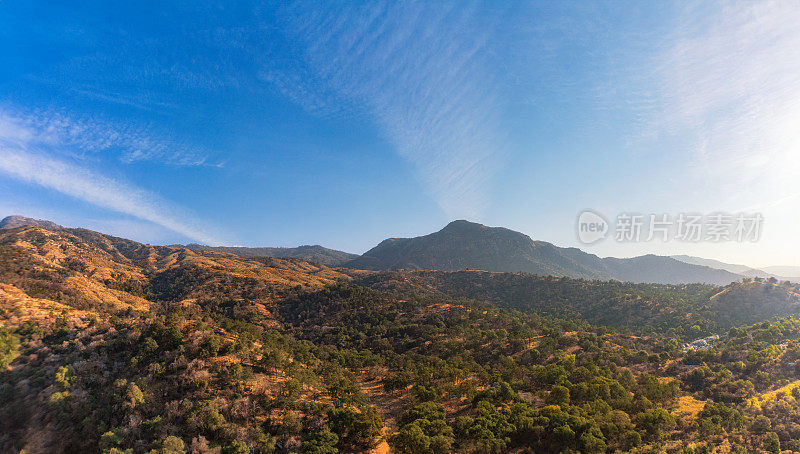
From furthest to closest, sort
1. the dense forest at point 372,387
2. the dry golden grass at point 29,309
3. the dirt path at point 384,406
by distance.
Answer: the dry golden grass at point 29,309 < the dirt path at point 384,406 < the dense forest at point 372,387

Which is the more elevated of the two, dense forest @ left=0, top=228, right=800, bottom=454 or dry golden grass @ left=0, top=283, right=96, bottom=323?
dry golden grass @ left=0, top=283, right=96, bottom=323

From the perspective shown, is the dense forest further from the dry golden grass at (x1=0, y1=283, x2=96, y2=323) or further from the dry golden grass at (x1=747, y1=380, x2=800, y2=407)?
the dry golden grass at (x1=747, y1=380, x2=800, y2=407)

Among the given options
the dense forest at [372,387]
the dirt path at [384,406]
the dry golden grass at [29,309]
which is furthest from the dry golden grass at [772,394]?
the dry golden grass at [29,309]

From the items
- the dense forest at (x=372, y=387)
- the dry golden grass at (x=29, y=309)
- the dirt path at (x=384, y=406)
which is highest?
the dry golden grass at (x=29, y=309)

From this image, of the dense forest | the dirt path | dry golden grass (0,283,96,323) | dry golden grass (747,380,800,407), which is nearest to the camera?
the dense forest

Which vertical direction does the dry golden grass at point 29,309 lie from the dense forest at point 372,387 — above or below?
above

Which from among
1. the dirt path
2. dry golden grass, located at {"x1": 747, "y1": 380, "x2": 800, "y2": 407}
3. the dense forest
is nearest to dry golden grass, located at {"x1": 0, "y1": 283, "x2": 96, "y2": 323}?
the dense forest

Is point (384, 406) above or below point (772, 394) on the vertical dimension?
below

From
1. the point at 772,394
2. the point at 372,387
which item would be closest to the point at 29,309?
the point at 372,387

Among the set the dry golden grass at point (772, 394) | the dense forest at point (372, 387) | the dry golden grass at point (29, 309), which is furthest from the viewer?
the dry golden grass at point (29, 309)

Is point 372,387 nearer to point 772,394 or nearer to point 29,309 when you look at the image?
point 772,394

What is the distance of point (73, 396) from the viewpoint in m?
22.3

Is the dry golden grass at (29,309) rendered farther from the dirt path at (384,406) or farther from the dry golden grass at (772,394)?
the dry golden grass at (772,394)

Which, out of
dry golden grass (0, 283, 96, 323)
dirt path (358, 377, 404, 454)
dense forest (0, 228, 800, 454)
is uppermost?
dry golden grass (0, 283, 96, 323)
